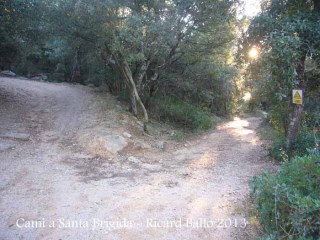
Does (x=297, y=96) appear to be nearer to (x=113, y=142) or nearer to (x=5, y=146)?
(x=113, y=142)

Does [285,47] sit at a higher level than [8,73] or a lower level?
higher

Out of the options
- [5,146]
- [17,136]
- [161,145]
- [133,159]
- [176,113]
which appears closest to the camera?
[5,146]

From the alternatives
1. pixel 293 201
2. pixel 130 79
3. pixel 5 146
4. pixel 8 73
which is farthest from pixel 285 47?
pixel 8 73

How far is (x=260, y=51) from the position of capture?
803cm

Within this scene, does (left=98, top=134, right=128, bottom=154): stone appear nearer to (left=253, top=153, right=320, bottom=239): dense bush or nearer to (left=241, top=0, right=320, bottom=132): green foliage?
(left=241, top=0, right=320, bottom=132): green foliage

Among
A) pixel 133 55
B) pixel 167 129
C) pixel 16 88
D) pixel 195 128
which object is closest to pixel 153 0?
pixel 133 55

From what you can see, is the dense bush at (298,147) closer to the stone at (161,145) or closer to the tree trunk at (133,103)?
the stone at (161,145)

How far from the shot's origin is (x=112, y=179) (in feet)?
21.6

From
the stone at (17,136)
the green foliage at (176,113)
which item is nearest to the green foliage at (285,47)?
the green foliage at (176,113)

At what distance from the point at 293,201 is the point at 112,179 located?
428cm

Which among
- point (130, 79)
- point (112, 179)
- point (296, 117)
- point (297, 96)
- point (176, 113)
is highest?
point (297, 96)

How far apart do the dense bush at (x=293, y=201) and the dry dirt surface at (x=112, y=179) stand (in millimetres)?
794

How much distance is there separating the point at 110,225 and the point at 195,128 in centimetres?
1069

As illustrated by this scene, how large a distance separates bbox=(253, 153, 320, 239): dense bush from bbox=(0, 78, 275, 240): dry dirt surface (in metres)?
0.79
